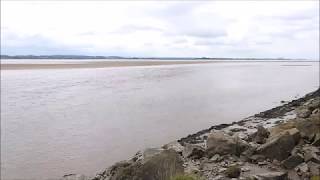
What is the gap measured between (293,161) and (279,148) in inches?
31.5

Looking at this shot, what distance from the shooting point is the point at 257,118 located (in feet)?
72.1

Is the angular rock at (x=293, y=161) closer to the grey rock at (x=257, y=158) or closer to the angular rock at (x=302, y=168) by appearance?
the angular rock at (x=302, y=168)

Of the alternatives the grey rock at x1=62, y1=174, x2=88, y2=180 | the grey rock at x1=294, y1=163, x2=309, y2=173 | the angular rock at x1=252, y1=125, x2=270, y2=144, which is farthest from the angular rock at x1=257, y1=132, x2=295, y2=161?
the grey rock at x1=62, y1=174, x2=88, y2=180

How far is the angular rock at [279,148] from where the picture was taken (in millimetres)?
Answer: 10727

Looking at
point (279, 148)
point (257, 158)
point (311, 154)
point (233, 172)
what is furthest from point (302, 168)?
point (233, 172)

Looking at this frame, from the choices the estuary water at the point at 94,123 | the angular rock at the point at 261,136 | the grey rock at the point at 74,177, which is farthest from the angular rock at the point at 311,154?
the estuary water at the point at 94,123

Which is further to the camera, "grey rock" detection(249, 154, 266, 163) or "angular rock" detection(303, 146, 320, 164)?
"grey rock" detection(249, 154, 266, 163)

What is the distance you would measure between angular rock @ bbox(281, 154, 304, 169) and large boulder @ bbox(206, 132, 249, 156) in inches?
65.1

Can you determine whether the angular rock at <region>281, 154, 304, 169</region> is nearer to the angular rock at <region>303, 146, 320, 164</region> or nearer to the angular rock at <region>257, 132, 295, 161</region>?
the angular rock at <region>303, 146, 320, 164</region>

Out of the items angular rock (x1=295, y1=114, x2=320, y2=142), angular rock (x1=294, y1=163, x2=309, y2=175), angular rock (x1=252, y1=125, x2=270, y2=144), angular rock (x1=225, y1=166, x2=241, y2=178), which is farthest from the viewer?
angular rock (x1=252, y1=125, x2=270, y2=144)

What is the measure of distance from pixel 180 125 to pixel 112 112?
6.18 m

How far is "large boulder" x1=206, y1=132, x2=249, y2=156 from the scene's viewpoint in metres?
11.6

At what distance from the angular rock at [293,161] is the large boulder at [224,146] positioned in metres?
1.65

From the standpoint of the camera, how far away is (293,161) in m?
10.1
